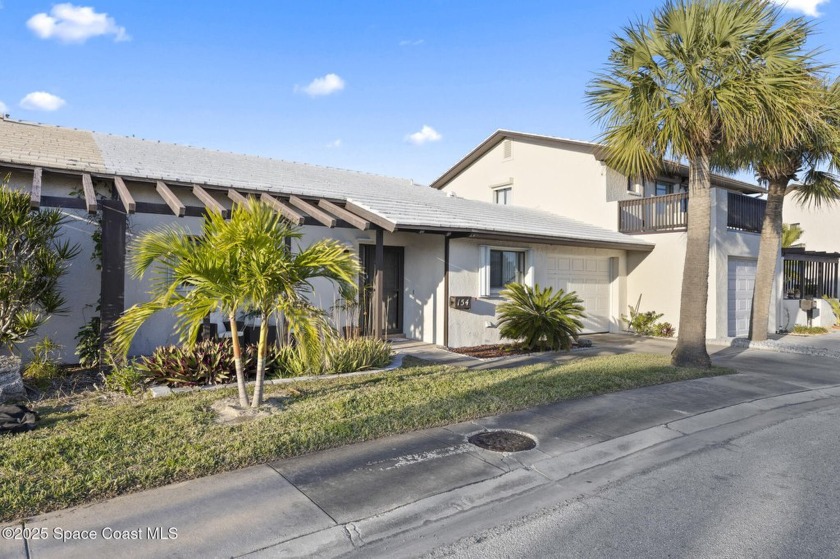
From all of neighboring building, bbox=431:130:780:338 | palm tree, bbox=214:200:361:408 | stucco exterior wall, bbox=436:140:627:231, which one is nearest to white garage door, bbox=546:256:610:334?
neighboring building, bbox=431:130:780:338

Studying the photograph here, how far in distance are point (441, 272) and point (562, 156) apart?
9.03 metres

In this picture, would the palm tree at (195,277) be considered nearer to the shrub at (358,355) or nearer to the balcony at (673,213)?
the shrub at (358,355)

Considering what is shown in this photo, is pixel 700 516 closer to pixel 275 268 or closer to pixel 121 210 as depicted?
pixel 275 268

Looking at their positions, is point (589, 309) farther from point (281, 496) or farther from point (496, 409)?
point (281, 496)

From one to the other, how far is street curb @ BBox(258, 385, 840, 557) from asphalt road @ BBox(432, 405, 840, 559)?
405mm

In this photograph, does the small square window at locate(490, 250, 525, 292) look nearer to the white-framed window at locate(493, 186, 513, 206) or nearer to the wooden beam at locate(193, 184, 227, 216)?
the wooden beam at locate(193, 184, 227, 216)

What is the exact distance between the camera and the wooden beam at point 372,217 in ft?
32.3

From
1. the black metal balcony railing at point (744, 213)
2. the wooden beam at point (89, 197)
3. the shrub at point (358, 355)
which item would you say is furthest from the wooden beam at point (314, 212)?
the black metal balcony railing at point (744, 213)

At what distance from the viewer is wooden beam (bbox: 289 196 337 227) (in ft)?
29.2

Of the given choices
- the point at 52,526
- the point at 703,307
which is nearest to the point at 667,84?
the point at 703,307

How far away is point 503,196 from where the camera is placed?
20.9 metres

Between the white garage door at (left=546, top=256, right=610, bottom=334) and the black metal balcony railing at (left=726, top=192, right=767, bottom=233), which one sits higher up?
the black metal balcony railing at (left=726, top=192, right=767, bottom=233)

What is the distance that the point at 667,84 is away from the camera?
9.43 m

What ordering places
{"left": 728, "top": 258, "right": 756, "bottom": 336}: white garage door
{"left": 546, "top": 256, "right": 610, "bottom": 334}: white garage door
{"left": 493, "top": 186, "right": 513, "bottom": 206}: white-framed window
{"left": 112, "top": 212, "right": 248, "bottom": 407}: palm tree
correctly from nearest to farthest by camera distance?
{"left": 112, "top": 212, "right": 248, "bottom": 407}: palm tree, {"left": 546, "top": 256, "right": 610, "bottom": 334}: white garage door, {"left": 728, "top": 258, "right": 756, "bottom": 336}: white garage door, {"left": 493, "top": 186, "right": 513, "bottom": 206}: white-framed window
